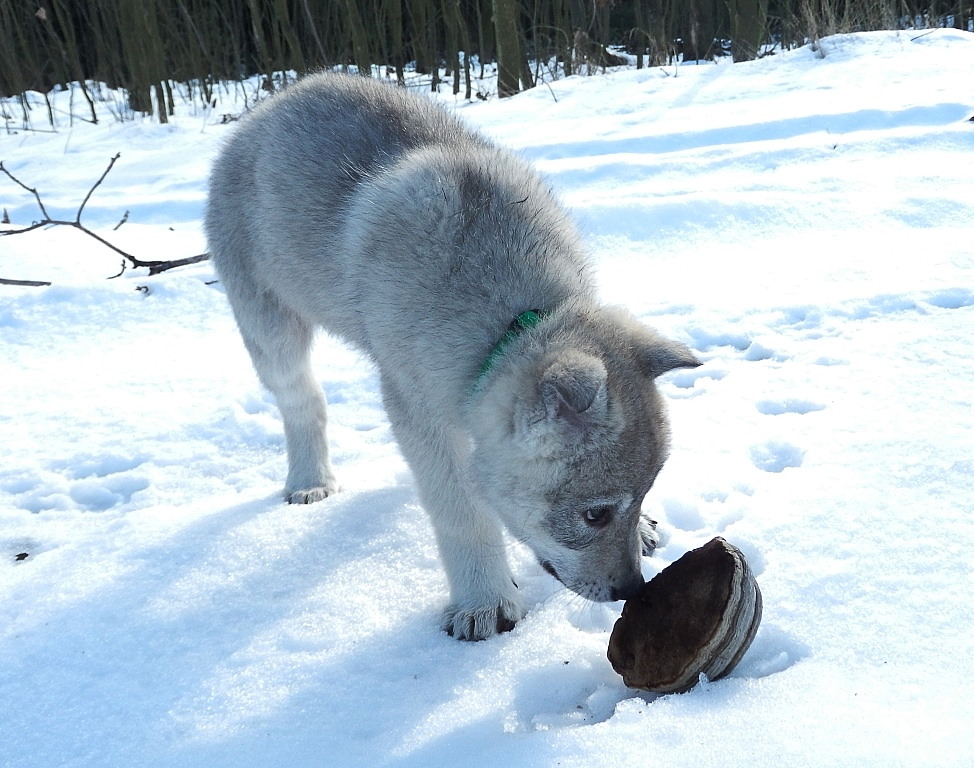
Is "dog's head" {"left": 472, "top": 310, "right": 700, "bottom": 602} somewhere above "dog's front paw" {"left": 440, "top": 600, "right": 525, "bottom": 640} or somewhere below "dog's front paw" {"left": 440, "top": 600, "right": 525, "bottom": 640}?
above

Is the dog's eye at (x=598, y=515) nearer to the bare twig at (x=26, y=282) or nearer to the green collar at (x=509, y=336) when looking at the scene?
the green collar at (x=509, y=336)

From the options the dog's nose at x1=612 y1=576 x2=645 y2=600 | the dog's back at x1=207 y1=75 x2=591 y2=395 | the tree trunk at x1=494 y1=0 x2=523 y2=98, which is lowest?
the dog's nose at x1=612 y1=576 x2=645 y2=600

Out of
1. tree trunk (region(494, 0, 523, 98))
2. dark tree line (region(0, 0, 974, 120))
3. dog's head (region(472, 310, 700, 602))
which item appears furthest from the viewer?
dark tree line (region(0, 0, 974, 120))

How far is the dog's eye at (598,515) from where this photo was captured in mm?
2281

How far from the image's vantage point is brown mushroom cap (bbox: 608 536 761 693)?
198 cm

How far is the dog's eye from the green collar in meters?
0.46

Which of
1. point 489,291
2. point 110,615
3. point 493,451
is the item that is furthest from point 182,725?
point 489,291

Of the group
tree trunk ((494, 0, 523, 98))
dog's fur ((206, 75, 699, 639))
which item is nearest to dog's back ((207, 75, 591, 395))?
dog's fur ((206, 75, 699, 639))

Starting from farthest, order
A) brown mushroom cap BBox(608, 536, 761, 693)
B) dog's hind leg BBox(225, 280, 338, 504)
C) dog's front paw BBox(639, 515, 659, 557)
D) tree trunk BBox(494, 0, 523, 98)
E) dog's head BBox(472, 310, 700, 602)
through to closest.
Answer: tree trunk BBox(494, 0, 523, 98) → dog's hind leg BBox(225, 280, 338, 504) → dog's front paw BBox(639, 515, 659, 557) → dog's head BBox(472, 310, 700, 602) → brown mushroom cap BBox(608, 536, 761, 693)

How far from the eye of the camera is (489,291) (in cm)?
252

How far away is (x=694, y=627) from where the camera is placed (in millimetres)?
1999

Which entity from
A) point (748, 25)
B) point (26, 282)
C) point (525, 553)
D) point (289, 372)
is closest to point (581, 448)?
point (525, 553)

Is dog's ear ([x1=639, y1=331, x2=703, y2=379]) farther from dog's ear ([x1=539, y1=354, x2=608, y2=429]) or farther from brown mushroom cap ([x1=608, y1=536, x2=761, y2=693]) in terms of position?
brown mushroom cap ([x1=608, y1=536, x2=761, y2=693])

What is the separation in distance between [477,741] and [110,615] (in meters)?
1.28
